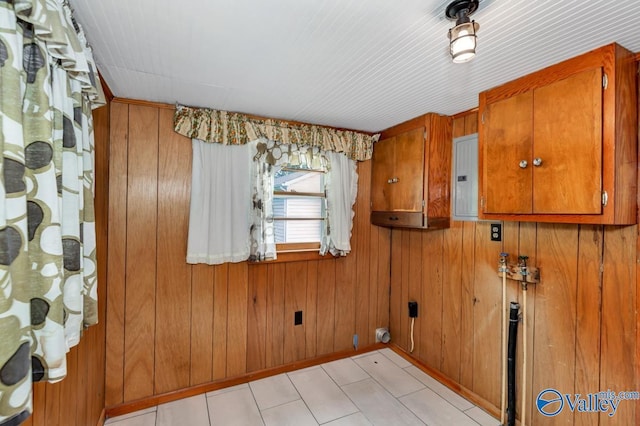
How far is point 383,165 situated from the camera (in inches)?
110

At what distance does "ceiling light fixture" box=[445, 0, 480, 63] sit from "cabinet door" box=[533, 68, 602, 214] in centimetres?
70

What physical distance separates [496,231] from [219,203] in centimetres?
209

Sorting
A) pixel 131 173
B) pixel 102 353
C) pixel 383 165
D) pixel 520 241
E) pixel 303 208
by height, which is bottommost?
pixel 102 353

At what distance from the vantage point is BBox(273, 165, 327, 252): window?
256 centimetres

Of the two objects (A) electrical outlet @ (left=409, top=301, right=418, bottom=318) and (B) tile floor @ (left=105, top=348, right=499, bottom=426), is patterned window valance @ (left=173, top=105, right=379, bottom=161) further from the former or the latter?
(B) tile floor @ (left=105, top=348, right=499, bottom=426)

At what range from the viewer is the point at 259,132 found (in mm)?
2383

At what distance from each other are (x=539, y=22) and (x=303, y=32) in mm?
979

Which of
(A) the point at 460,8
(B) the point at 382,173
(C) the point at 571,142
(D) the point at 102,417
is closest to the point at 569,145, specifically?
(C) the point at 571,142

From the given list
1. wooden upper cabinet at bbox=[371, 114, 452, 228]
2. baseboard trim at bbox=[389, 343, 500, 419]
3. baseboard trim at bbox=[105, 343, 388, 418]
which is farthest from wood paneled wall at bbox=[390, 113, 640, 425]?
baseboard trim at bbox=[105, 343, 388, 418]

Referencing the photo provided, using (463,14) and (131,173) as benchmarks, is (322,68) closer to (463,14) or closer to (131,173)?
(463,14)

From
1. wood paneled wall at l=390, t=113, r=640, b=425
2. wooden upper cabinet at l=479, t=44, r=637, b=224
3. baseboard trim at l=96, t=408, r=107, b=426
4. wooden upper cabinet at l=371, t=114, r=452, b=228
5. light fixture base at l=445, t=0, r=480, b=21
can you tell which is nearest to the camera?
light fixture base at l=445, t=0, r=480, b=21

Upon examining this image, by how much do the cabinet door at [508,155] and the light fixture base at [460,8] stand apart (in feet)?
2.71

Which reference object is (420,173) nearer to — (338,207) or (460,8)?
(338,207)

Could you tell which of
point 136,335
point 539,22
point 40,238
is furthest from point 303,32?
point 136,335
